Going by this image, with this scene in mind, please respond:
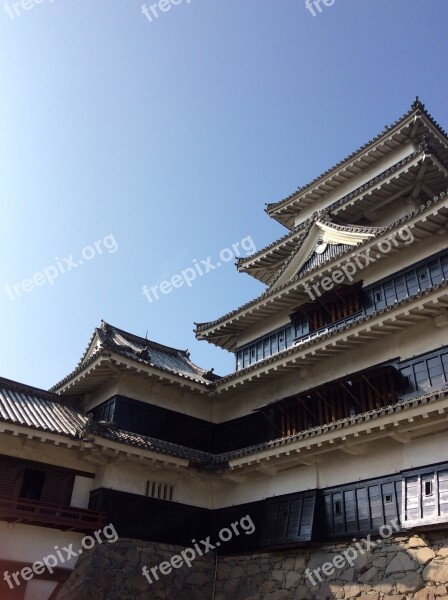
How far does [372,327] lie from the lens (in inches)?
637

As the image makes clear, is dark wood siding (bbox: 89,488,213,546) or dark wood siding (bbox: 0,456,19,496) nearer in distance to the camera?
dark wood siding (bbox: 0,456,19,496)

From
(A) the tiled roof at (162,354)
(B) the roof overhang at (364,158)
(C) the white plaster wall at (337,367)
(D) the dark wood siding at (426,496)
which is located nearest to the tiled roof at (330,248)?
(B) the roof overhang at (364,158)

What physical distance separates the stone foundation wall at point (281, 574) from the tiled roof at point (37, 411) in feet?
12.7

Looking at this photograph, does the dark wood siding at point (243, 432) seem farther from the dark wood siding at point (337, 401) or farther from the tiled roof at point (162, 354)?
the tiled roof at point (162, 354)

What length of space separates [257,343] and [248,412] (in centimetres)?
332

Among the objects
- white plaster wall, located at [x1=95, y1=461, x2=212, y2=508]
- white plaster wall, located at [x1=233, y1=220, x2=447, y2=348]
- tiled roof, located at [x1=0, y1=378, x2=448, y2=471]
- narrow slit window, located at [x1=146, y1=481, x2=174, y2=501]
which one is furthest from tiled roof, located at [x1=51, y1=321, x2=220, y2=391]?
white plaster wall, located at [x1=233, y1=220, x2=447, y2=348]

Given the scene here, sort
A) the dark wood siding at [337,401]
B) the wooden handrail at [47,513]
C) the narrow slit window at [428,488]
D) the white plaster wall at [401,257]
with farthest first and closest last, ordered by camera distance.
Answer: the white plaster wall at [401,257] → the dark wood siding at [337,401] → the wooden handrail at [47,513] → the narrow slit window at [428,488]

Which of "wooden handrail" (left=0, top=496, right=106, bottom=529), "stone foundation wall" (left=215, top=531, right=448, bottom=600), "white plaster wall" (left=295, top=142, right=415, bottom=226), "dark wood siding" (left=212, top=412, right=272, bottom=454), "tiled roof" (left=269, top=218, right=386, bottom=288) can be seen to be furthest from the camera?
"white plaster wall" (left=295, top=142, right=415, bottom=226)

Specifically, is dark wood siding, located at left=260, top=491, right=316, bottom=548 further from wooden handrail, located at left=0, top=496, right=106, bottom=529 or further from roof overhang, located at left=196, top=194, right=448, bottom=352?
roof overhang, located at left=196, top=194, right=448, bottom=352

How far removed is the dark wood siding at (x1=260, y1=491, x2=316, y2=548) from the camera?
15602 mm

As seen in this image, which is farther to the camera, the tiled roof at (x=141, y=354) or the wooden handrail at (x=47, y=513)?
the tiled roof at (x=141, y=354)

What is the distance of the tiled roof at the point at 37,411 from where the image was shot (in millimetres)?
16000

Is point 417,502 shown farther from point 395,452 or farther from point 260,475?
point 260,475

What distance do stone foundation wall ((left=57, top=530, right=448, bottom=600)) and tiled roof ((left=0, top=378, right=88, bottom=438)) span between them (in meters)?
3.87
